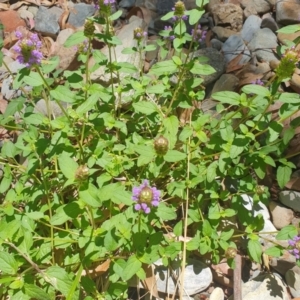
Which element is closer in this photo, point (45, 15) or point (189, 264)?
point (189, 264)

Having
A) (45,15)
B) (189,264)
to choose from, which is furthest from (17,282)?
(45,15)

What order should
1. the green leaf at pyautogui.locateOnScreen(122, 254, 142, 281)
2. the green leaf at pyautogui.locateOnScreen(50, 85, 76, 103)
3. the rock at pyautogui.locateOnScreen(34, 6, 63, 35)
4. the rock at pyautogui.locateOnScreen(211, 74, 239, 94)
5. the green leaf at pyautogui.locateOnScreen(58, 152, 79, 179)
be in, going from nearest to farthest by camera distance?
the green leaf at pyautogui.locateOnScreen(58, 152, 79, 179), the green leaf at pyautogui.locateOnScreen(122, 254, 142, 281), the green leaf at pyautogui.locateOnScreen(50, 85, 76, 103), the rock at pyautogui.locateOnScreen(211, 74, 239, 94), the rock at pyautogui.locateOnScreen(34, 6, 63, 35)

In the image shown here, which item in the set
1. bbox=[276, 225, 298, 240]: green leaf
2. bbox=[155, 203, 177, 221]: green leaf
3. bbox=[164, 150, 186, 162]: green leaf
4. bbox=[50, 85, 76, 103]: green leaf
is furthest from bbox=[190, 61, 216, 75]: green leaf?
Answer: bbox=[276, 225, 298, 240]: green leaf

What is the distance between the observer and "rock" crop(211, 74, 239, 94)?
3158 millimetres

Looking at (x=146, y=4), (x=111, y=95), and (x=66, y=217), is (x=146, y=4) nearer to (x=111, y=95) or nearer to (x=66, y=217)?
(x=111, y=95)

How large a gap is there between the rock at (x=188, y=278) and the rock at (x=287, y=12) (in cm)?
207

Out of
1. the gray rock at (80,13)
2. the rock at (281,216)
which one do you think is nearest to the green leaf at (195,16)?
the rock at (281,216)

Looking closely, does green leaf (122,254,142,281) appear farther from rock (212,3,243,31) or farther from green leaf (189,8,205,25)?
rock (212,3,243,31)

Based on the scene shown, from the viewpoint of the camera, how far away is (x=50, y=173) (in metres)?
2.74

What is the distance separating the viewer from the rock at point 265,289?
2.54 m

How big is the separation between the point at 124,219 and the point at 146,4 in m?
2.26

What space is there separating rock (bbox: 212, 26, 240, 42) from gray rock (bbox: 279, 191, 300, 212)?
4.51 feet

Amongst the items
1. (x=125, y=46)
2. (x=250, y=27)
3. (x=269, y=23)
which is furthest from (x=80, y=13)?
(x=269, y=23)

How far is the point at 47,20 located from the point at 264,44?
73.7 inches
